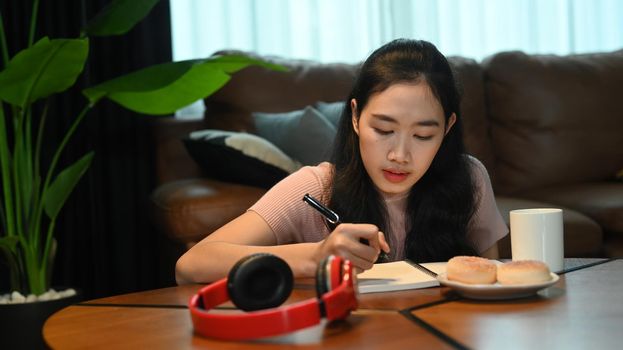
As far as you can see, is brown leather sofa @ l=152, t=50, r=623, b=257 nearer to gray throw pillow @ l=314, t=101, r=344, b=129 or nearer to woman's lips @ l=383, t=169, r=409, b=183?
gray throw pillow @ l=314, t=101, r=344, b=129

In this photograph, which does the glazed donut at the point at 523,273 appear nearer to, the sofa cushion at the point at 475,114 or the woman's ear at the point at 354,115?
the woman's ear at the point at 354,115

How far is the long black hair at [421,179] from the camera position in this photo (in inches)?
66.6

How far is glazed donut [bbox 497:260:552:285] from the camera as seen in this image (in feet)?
3.87

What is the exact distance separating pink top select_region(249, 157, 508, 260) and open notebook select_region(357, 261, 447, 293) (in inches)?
11.8

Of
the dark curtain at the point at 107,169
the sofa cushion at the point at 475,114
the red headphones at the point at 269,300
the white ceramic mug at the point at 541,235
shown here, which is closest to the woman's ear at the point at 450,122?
the white ceramic mug at the point at 541,235

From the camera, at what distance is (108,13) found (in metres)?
2.56

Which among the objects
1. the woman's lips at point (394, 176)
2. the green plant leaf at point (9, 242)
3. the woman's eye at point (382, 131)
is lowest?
the green plant leaf at point (9, 242)

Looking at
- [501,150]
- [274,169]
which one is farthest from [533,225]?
[501,150]

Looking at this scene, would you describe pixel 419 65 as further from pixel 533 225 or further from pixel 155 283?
pixel 155 283

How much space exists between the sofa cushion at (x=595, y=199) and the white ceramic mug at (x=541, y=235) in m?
1.42

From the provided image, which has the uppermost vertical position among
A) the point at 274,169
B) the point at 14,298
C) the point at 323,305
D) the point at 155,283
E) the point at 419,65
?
the point at 419,65

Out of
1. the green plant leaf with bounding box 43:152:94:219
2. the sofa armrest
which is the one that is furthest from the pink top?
the sofa armrest

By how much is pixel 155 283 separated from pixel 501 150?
4.83ft

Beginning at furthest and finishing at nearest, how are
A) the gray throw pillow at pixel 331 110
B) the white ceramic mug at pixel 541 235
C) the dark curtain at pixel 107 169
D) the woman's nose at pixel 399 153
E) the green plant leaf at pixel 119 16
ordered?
the dark curtain at pixel 107 169
the gray throw pillow at pixel 331 110
the green plant leaf at pixel 119 16
the woman's nose at pixel 399 153
the white ceramic mug at pixel 541 235
